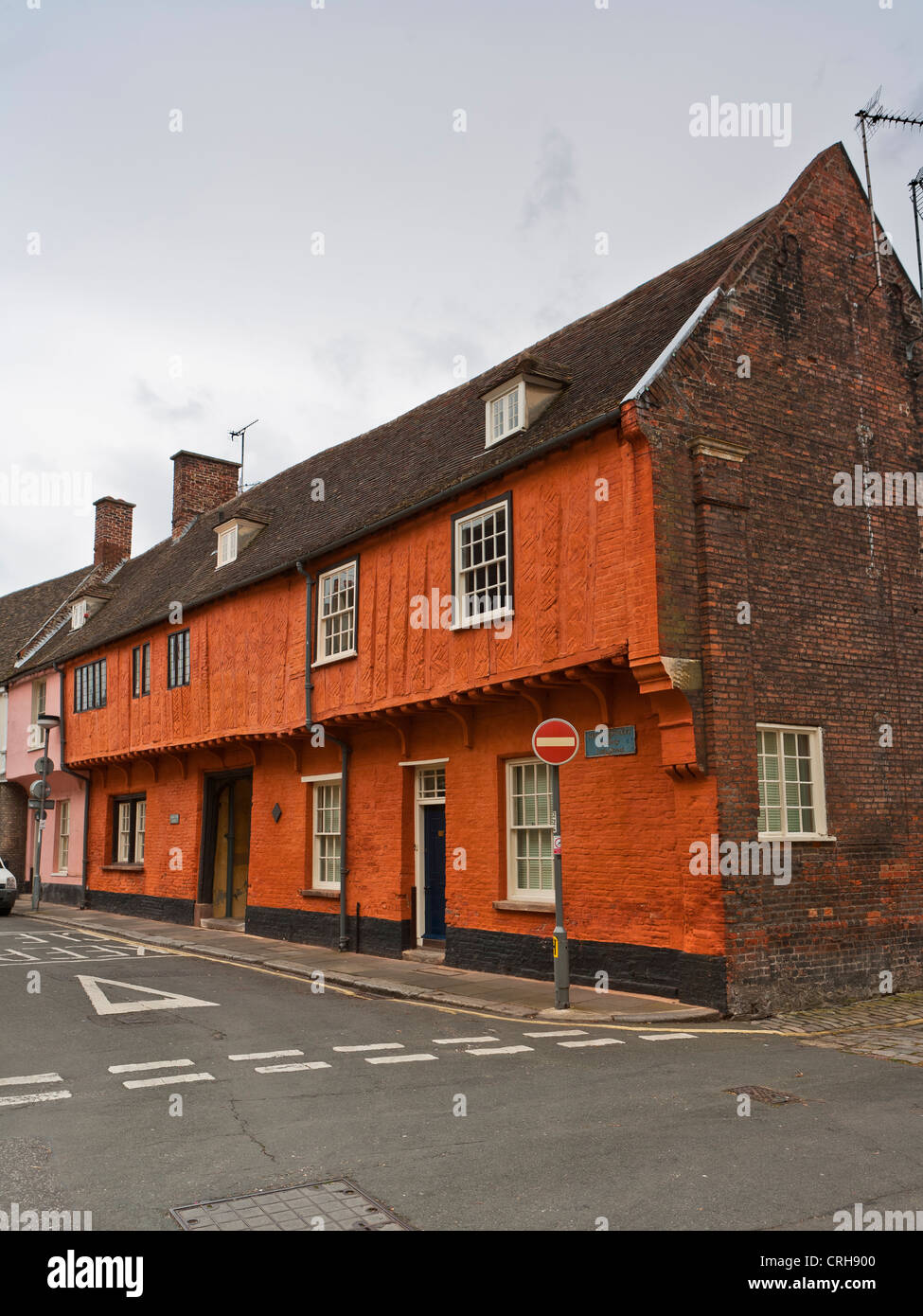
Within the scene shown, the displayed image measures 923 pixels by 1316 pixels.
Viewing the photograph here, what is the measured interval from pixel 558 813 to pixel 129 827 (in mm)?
17841

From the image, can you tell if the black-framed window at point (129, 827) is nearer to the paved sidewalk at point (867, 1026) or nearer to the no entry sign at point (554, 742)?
the no entry sign at point (554, 742)

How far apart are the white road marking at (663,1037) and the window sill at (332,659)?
8.26 meters

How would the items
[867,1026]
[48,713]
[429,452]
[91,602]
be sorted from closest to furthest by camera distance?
[867,1026] < [429,452] < [48,713] < [91,602]

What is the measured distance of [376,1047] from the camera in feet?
30.8

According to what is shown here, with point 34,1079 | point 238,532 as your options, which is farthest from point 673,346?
point 238,532

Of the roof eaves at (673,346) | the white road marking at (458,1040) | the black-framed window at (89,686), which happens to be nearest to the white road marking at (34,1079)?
the white road marking at (458,1040)

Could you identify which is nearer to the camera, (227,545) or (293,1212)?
(293,1212)

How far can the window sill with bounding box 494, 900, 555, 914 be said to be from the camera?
13211 millimetres

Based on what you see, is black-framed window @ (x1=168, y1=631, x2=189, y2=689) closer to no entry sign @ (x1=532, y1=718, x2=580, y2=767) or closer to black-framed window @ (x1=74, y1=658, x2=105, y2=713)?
black-framed window @ (x1=74, y1=658, x2=105, y2=713)

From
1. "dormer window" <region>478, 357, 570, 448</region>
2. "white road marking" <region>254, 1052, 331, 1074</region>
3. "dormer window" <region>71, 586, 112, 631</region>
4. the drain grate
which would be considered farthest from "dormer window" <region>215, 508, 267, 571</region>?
the drain grate

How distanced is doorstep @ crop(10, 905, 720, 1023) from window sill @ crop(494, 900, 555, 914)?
2.86 ft

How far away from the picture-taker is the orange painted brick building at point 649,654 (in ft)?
38.0

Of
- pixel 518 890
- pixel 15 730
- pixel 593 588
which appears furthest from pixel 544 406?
pixel 15 730

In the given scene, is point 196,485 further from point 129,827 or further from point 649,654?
point 649,654
